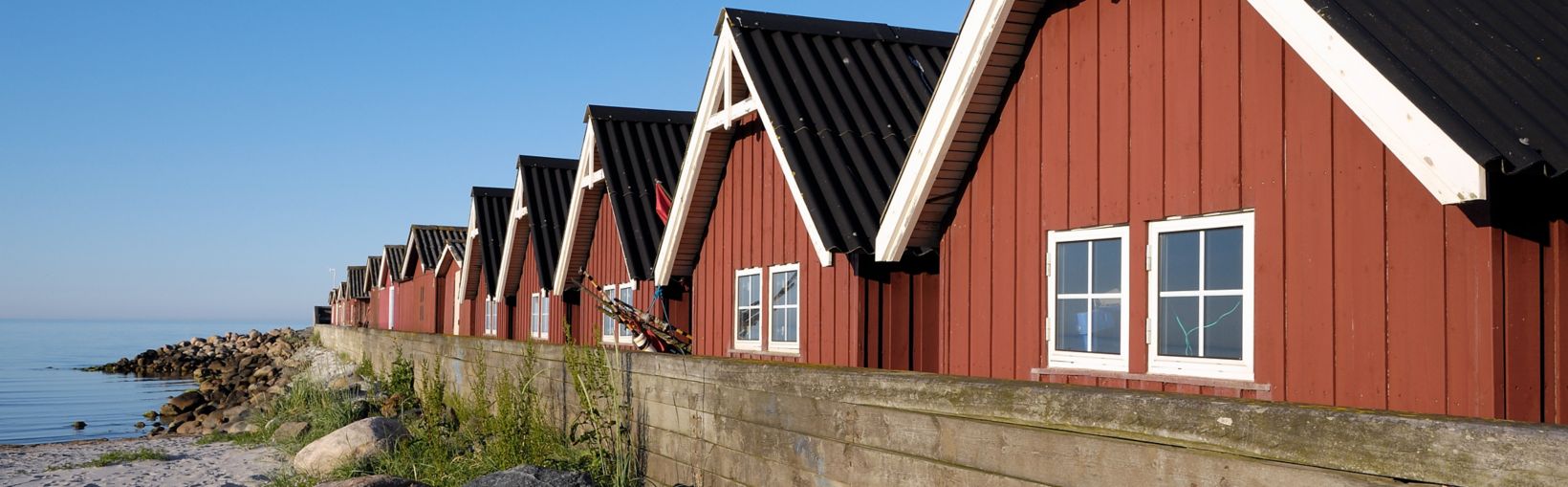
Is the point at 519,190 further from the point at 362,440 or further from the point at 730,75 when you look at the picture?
the point at 730,75

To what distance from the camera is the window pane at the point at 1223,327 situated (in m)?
7.51

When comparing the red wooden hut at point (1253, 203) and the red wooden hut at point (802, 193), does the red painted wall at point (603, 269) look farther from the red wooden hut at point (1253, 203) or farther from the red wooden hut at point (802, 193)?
the red wooden hut at point (1253, 203)

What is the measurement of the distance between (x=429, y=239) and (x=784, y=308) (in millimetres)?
30403

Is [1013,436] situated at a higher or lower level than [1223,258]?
lower

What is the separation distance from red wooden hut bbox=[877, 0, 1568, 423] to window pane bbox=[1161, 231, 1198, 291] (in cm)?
1

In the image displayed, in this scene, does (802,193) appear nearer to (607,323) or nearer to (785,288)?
(785,288)

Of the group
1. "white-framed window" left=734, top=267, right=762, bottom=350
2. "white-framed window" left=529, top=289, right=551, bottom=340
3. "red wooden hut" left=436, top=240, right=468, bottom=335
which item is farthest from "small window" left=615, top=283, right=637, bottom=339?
"red wooden hut" left=436, top=240, right=468, bottom=335

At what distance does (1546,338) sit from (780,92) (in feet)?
26.2

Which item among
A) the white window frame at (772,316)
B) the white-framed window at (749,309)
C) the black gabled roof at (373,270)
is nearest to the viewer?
the white window frame at (772,316)

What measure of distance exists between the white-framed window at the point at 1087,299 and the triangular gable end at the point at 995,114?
116 cm

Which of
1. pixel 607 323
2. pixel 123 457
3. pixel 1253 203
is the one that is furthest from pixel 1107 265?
pixel 123 457

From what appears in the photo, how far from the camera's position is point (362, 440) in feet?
51.8

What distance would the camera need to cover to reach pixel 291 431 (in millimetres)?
20938

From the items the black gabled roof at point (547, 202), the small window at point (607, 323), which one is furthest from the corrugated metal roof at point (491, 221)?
the small window at point (607, 323)
